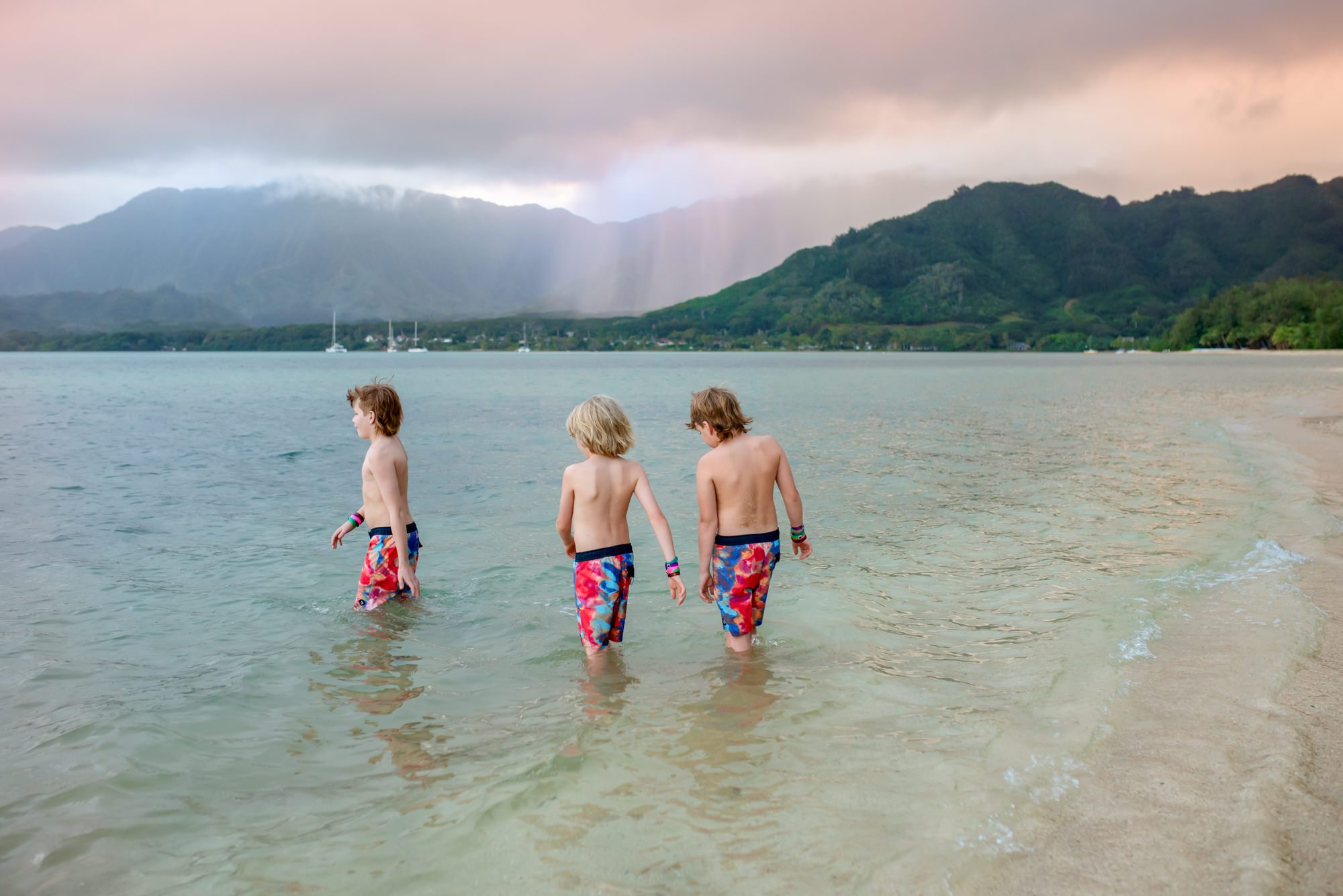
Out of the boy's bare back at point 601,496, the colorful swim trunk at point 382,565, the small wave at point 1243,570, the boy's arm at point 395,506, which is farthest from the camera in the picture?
the small wave at point 1243,570

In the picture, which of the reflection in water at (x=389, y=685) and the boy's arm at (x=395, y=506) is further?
the boy's arm at (x=395, y=506)

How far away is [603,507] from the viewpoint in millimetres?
6215

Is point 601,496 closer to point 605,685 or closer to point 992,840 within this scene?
point 605,685

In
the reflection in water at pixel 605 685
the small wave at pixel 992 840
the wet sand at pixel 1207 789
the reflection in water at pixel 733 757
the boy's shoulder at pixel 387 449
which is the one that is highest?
the boy's shoulder at pixel 387 449

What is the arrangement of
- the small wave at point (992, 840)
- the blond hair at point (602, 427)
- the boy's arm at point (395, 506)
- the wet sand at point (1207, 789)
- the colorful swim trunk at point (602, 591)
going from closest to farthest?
1. the wet sand at point (1207, 789)
2. the small wave at point (992, 840)
3. the blond hair at point (602, 427)
4. the colorful swim trunk at point (602, 591)
5. the boy's arm at point (395, 506)

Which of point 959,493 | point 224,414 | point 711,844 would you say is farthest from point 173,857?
point 224,414

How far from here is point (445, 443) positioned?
101 ft

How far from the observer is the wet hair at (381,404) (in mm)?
7332

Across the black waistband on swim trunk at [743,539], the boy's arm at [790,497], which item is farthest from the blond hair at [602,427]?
the boy's arm at [790,497]

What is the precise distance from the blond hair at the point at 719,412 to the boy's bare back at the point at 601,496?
59 centimetres

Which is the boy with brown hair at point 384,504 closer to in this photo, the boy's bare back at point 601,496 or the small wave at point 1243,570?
the boy's bare back at point 601,496

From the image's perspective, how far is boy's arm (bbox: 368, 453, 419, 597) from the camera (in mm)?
7285

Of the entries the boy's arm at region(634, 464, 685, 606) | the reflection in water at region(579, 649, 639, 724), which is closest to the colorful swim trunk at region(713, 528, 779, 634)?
the boy's arm at region(634, 464, 685, 606)

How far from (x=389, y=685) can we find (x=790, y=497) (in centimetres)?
340
